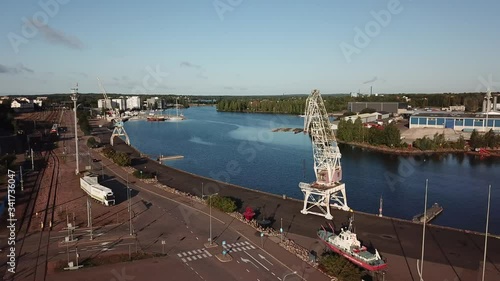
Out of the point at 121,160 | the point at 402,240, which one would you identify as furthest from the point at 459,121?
the point at 121,160

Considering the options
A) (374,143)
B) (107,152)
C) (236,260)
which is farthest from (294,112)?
(236,260)

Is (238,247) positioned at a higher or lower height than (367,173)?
higher

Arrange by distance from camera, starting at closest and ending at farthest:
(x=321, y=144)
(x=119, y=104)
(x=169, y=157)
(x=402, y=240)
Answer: (x=402, y=240)
(x=321, y=144)
(x=169, y=157)
(x=119, y=104)

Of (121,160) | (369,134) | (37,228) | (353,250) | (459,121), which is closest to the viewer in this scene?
(353,250)

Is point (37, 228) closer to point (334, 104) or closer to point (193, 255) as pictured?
point (193, 255)

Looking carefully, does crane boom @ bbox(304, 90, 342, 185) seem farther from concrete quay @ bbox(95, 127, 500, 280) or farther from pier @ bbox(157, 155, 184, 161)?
pier @ bbox(157, 155, 184, 161)

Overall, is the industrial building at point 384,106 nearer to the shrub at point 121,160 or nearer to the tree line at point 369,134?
the tree line at point 369,134

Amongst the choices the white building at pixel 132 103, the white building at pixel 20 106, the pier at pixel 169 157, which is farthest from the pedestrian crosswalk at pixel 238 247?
the white building at pixel 132 103

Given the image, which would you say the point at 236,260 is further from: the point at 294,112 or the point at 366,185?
the point at 294,112
